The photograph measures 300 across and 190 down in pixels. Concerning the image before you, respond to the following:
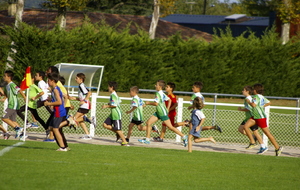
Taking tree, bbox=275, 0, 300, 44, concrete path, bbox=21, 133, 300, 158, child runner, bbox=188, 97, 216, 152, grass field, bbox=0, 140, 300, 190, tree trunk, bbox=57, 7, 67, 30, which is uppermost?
tree, bbox=275, 0, 300, 44

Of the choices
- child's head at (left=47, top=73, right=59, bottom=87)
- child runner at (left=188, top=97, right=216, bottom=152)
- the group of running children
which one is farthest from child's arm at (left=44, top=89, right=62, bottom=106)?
child runner at (left=188, top=97, right=216, bottom=152)

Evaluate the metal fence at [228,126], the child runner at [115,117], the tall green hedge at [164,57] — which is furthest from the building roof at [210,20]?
the child runner at [115,117]

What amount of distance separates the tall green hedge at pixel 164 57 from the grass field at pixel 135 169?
1711cm

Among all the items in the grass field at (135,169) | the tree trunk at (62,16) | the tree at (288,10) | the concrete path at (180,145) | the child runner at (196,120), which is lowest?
the concrete path at (180,145)

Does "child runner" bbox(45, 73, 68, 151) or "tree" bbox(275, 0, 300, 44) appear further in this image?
"tree" bbox(275, 0, 300, 44)

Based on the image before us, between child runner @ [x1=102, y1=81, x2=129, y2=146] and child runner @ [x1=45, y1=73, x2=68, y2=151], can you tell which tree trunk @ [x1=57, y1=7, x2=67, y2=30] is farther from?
child runner @ [x1=45, y1=73, x2=68, y2=151]

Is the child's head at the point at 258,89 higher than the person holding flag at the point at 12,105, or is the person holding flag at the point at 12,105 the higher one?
the child's head at the point at 258,89

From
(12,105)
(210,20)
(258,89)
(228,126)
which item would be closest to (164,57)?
(228,126)

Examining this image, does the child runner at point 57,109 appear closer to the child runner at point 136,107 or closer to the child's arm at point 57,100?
the child's arm at point 57,100

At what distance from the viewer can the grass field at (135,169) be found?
7.13 metres

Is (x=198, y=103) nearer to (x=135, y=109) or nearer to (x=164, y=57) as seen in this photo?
(x=135, y=109)

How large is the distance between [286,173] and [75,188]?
417 cm

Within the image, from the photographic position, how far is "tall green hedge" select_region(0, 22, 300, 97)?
2769 centimetres

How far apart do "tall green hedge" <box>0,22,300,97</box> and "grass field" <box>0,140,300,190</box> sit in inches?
674
